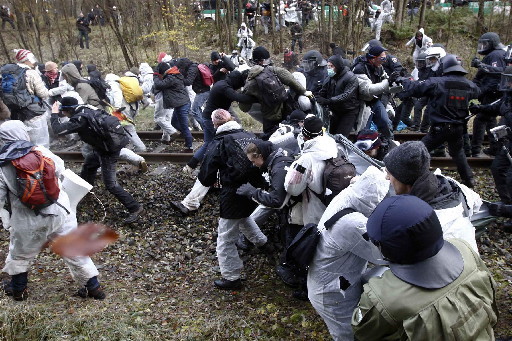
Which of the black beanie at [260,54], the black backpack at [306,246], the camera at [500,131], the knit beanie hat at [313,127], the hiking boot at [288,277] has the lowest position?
the hiking boot at [288,277]

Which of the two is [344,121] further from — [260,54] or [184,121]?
[184,121]

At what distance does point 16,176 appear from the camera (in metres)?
4.30

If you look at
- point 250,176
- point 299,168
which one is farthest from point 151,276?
point 299,168

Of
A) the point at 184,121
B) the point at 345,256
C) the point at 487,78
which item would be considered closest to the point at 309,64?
the point at 184,121

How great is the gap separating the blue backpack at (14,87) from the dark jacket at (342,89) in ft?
17.2

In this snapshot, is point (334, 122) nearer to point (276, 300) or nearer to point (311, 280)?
point (276, 300)

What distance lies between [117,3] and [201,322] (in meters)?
15.5

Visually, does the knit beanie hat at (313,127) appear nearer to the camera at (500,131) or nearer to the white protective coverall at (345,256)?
the white protective coverall at (345,256)

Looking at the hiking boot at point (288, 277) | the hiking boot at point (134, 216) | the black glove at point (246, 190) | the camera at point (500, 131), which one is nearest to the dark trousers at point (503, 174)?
the camera at point (500, 131)

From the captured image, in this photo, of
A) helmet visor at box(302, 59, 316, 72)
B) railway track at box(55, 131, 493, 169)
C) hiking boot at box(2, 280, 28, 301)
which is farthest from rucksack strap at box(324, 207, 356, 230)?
helmet visor at box(302, 59, 316, 72)

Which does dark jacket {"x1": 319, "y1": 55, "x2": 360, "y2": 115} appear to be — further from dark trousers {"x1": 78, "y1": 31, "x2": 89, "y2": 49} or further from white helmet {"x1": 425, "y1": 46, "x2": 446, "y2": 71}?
dark trousers {"x1": 78, "y1": 31, "x2": 89, "y2": 49}

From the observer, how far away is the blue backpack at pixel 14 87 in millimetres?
7723

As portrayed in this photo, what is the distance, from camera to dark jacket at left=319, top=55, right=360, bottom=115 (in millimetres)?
6668

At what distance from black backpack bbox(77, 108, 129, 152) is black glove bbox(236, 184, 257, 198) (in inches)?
103
